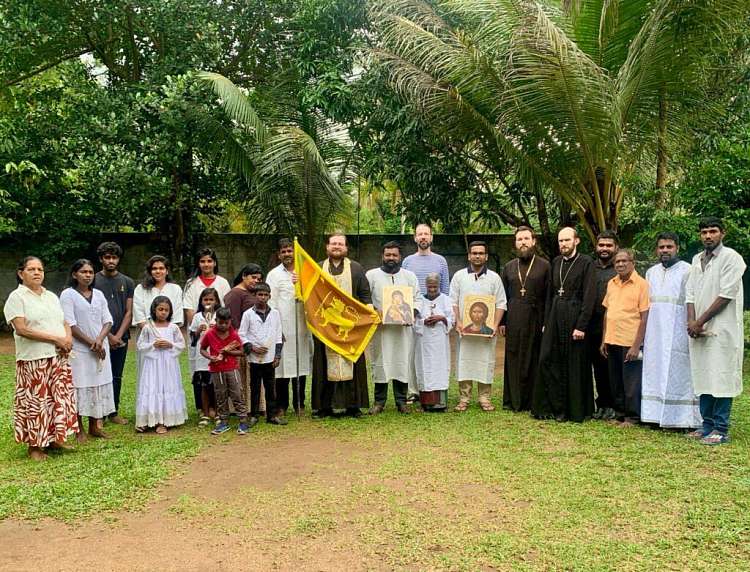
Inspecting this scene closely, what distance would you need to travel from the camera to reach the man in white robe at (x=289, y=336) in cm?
702

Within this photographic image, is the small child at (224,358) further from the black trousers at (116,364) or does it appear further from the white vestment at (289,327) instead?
the black trousers at (116,364)

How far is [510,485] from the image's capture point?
493cm

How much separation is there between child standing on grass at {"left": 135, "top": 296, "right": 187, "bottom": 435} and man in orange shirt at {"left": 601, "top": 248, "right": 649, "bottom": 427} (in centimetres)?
402

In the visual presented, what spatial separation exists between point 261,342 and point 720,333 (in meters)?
3.91

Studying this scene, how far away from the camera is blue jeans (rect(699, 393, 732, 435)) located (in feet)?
19.3

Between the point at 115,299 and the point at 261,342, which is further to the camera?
the point at 115,299

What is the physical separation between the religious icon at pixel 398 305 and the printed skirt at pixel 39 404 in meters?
3.03

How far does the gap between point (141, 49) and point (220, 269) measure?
14.0 ft

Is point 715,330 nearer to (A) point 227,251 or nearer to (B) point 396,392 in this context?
(B) point 396,392

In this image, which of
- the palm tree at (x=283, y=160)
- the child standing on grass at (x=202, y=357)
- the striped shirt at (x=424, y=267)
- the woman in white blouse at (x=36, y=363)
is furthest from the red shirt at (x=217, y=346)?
the palm tree at (x=283, y=160)

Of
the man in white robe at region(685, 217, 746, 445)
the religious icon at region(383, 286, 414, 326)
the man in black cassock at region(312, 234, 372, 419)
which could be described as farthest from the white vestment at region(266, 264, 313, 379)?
the man in white robe at region(685, 217, 746, 445)

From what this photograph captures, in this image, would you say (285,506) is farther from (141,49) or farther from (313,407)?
(141,49)

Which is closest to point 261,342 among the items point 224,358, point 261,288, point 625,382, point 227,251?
point 224,358

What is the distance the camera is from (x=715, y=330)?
5.85 meters
